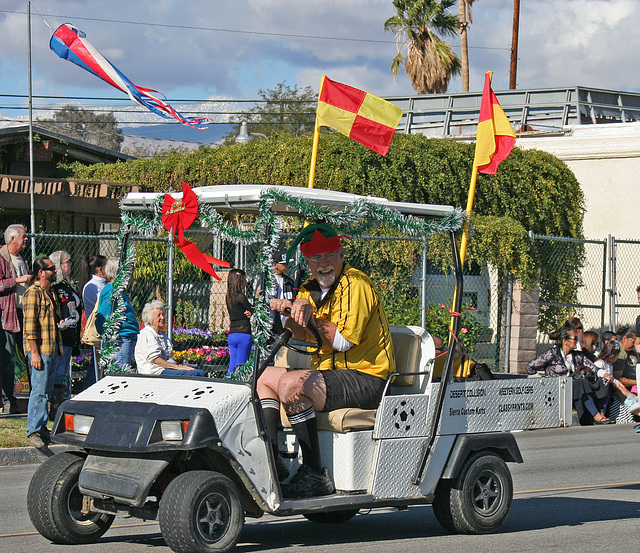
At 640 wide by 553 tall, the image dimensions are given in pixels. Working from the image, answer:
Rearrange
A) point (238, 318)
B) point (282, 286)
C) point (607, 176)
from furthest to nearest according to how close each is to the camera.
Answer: point (607, 176)
point (238, 318)
point (282, 286)

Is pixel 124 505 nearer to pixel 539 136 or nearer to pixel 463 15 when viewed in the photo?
pixel 539 136

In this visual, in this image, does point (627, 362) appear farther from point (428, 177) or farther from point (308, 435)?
point (308, 435)

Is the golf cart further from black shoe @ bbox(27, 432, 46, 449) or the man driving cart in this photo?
black shoe @ bbox(27, 432, 46, 449)

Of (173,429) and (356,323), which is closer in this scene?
(173,429)

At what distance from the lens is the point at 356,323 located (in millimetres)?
6051

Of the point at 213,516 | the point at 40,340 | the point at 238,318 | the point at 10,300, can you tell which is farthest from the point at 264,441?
the point at 10,300

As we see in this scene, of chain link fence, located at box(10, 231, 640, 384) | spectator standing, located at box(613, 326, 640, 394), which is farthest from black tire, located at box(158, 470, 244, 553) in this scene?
spectator standing, located at box(613, 326, 640, 394)

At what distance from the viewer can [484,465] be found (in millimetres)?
6668

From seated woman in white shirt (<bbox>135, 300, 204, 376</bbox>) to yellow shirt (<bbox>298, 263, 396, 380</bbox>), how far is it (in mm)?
2164

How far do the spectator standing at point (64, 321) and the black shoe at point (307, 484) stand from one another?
520cm

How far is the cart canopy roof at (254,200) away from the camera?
5.84 m

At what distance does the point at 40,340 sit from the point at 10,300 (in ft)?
5.64

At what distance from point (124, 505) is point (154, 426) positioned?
1.75 feet

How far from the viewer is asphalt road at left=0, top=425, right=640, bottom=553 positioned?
20.0ft
